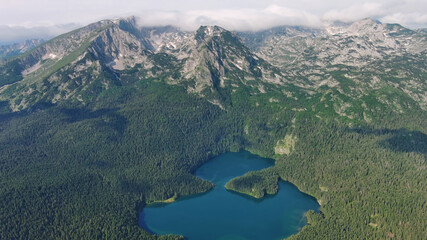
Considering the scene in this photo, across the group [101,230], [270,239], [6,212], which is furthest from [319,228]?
[6,212]

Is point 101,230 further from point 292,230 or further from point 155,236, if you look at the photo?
point 292,230

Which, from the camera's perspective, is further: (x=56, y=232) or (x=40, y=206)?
(x=40, y=206)

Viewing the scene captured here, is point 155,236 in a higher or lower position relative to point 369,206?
Answer: lower

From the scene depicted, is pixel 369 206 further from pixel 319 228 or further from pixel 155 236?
pixel 155 236

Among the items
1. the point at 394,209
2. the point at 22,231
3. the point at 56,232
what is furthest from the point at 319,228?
the point at 22,231

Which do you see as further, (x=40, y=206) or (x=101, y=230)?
(x=40, y=206)

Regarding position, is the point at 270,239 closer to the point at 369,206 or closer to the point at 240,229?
the point at 240,229

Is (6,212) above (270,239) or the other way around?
above
